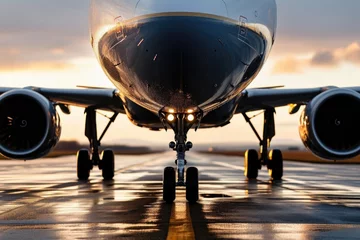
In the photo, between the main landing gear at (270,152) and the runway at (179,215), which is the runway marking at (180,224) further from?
the main landing gear at (270,152)

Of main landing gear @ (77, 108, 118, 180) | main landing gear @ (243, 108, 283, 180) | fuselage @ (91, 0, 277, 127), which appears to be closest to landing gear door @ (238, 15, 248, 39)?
fuselage @ (91, 0, 277, 127)

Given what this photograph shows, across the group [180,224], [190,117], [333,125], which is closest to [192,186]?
[190,117]

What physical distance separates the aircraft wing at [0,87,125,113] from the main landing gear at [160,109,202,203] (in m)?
4.04

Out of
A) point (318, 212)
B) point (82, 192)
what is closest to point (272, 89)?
point (82, 192)

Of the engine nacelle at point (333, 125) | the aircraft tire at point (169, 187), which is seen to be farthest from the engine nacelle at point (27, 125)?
the engine nacelle at point (333, 125)

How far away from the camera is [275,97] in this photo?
51.0ft

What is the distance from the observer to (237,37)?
8281mm

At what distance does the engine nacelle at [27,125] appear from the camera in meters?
13.2

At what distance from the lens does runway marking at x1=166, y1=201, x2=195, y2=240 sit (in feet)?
22.5

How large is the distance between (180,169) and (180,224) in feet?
10.6

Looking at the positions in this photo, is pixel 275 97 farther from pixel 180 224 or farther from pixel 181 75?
pixel 180 224

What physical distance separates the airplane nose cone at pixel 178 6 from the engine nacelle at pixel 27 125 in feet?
19.7

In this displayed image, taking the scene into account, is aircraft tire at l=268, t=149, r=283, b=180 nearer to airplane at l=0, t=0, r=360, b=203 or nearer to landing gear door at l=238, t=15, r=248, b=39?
airplane at l=0, t=0, r=360, b=203

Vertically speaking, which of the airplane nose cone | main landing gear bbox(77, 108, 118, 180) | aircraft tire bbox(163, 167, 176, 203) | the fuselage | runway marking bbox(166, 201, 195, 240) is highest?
the airplane nose cone
